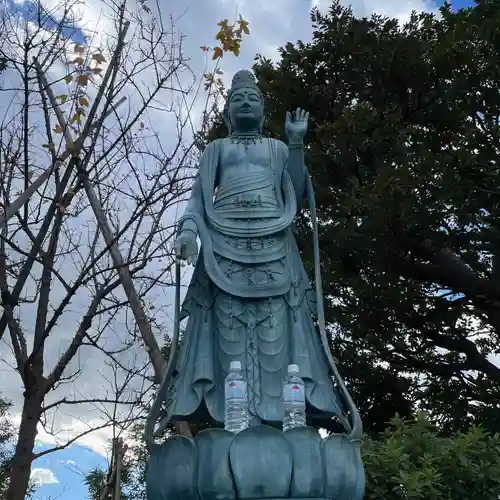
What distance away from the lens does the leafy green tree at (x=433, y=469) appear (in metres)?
6.12

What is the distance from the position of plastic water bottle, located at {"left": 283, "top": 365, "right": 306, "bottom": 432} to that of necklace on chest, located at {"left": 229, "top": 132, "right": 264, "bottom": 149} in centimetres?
191

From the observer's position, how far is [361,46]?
10.9 m

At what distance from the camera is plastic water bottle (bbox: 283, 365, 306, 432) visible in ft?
14.0

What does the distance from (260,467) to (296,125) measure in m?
2.46

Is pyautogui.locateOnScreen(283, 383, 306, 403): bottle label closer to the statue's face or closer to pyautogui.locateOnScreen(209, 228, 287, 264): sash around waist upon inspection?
pyautogui.locateOnScreen(209, 228, 287, 264): sash around waist

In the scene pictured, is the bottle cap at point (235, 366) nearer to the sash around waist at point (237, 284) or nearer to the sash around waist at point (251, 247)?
the sash around waist at point (237, 284)

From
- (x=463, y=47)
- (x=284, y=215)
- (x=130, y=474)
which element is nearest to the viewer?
(x=284, y=215)

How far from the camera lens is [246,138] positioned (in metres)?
5.52

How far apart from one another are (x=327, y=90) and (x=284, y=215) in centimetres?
642

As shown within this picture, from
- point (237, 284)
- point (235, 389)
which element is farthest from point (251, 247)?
point (235, 389)

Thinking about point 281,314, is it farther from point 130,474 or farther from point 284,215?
point 130,474

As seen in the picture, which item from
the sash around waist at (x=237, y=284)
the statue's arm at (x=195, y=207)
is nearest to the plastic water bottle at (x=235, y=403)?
the sash around waist at (x=237, y=284)

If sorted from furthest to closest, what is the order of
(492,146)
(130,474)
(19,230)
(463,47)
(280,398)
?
(130,474)
(463,47)
(492,146)
(19,230)
(280,398)

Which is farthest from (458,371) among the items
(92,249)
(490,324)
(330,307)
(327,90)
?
(92,249)
